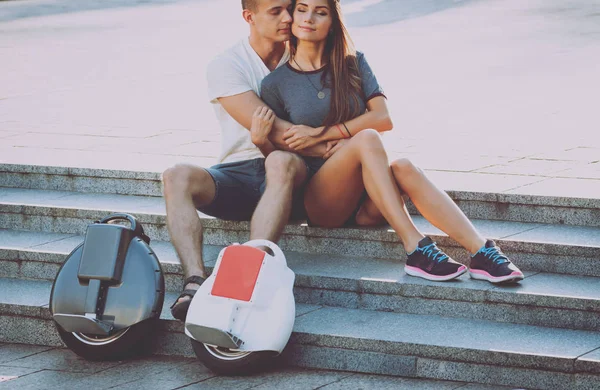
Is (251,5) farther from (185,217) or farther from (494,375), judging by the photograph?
(494,375)

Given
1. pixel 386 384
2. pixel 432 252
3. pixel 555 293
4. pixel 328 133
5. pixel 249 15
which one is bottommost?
pixel 386 384

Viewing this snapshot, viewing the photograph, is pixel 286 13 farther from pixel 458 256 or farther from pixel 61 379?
pixel 61 379

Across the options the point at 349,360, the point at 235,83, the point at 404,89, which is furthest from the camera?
the point at 404,89

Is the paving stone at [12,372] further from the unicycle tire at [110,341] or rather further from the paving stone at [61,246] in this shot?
the paving stone at [61,246]

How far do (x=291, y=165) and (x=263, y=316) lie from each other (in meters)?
0.83

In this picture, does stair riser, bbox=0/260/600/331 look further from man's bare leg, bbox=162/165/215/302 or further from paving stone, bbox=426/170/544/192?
paving stone, bbox=426/170/544/192

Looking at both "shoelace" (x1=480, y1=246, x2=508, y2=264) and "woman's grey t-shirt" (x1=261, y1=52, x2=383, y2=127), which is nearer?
"shoelace" (x1=480, y1=246, x2=508, y2=264)

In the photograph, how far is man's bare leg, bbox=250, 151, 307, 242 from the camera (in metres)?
5.00

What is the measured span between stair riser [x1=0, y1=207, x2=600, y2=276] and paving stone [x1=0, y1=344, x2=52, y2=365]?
37.9 inches

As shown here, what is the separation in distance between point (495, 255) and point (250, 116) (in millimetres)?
1381

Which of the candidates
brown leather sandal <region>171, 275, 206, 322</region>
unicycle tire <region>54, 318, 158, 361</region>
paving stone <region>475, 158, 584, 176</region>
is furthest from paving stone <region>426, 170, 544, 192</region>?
unicycle tire <region>54, 318, 158, 361</region>

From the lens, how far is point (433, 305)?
4953 millimetres

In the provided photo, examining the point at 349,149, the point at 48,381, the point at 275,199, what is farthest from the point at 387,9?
the point at 48,381

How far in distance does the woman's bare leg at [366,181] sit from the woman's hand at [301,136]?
0.54 feet
